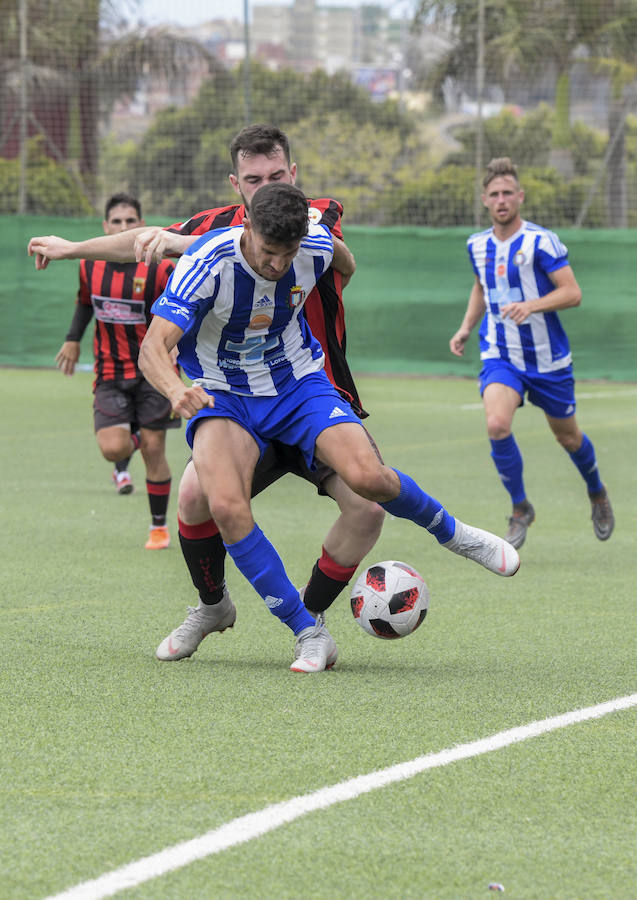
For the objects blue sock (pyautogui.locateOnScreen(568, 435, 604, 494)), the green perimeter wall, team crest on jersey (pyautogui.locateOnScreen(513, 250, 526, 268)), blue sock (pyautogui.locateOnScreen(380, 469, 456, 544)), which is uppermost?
team crest on jersey (pyautogui.locateOnScreen(513, 250, 526, 268))

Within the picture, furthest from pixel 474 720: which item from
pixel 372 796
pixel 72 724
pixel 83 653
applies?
pixel 83 653

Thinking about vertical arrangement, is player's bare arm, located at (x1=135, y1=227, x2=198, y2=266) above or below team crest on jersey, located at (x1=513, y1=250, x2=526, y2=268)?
above

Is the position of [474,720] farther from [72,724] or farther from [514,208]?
[514,208]

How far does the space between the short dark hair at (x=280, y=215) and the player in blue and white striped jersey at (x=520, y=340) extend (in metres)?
3.62

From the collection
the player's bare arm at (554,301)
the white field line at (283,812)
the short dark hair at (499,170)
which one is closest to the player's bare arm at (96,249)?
the white field line at (283,812)

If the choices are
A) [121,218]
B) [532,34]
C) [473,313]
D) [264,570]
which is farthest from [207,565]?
[532,34]

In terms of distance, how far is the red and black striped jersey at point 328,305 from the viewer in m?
5.13

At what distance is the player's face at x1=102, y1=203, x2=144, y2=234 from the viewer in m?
7.98

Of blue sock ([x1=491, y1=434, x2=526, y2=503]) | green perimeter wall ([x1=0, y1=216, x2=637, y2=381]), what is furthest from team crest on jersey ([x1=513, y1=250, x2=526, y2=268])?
green perimeter wall ([x1=0, y1=216, x2=637, y2=381])

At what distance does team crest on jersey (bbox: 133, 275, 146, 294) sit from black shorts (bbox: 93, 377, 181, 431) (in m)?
0.53

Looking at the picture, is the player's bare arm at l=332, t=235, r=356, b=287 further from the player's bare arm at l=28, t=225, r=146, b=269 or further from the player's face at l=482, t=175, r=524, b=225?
the player's face at l=482, t=175, r=524, b=225

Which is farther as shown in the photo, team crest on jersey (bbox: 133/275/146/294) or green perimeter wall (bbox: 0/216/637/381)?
green perimeter wall (bbox: 0/216/637/381)

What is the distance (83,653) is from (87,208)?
15845mm

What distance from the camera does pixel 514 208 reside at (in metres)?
8.05
